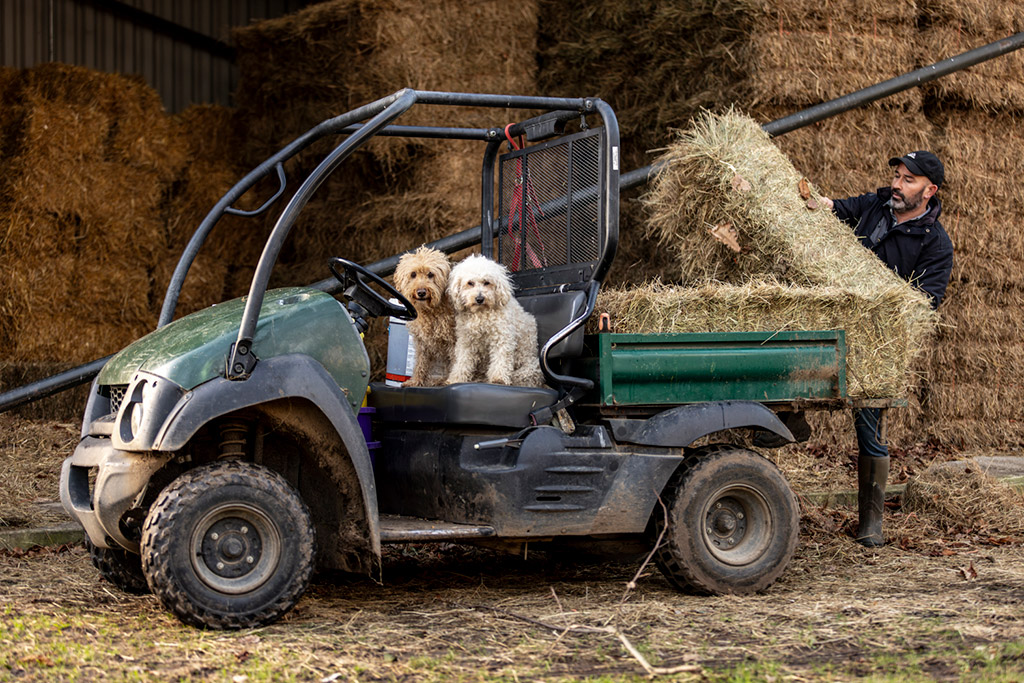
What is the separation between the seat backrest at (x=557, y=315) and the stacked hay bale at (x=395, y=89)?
3.42 metres

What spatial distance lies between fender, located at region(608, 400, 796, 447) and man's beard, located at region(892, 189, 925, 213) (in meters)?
1.92

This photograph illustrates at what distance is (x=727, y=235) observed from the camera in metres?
5.71

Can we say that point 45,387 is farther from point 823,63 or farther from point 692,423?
point 823,63

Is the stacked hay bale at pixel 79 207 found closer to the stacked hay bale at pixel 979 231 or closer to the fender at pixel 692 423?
the fender at pixel 692 423

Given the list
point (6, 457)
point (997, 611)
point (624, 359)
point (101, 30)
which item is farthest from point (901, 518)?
point (101, 30)

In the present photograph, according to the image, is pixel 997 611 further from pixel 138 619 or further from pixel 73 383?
pixel 73 383

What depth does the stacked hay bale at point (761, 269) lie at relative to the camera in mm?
4844

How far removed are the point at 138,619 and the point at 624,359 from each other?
6.61 feet

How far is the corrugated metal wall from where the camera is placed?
10742 mm

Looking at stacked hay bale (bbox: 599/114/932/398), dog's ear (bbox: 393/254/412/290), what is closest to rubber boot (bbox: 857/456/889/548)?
stacked hay bale (bbox: 599/114/932/398)

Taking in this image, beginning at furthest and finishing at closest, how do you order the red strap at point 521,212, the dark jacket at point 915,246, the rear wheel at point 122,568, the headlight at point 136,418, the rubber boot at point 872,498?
the dark jacket at point 915,246, the rubber boot at point 872,498, the red strap at point 521,212, the rear wheel at point 122,568, the headlight at point 136,418

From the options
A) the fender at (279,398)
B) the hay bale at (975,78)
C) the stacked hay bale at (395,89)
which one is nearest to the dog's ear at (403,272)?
the fender at (279,398)

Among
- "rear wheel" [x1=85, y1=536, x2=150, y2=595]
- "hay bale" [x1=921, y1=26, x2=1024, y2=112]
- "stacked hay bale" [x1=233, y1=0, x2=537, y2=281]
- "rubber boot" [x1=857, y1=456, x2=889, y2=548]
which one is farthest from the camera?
"stacked hay bale" [x1=233, y1=0, x2=537, y2=281]

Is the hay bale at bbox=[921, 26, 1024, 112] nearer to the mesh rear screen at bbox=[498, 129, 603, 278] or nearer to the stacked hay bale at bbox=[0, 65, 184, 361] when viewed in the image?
the mesh rear screen at bbox=[498, 129, 603, 278]
